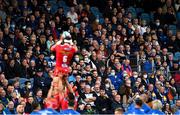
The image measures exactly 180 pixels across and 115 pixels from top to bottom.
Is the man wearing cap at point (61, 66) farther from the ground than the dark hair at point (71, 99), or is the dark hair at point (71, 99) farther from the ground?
the man wearing cap at point (61, 66)

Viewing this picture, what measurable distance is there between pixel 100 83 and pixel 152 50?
3.09 metres

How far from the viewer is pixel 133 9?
25766 millimetres

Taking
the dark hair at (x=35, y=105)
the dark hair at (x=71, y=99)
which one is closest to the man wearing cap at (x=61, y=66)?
the dark hair at (x=71, y=99)

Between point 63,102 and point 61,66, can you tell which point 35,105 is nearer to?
point 63,102

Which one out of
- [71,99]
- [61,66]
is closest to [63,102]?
[71,99]

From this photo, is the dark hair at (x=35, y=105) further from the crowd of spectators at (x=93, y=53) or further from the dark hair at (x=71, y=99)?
the dark hair at (x=71, y=99)

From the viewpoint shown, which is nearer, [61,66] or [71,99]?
[61,66]

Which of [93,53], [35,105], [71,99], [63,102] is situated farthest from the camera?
[93,53]

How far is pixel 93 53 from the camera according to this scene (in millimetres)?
21891

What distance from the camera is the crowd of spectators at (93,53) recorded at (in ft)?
65.4

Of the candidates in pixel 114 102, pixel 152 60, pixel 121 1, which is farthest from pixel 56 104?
pixel 121 1

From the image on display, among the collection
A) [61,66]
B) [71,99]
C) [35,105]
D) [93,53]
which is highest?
[93,53]

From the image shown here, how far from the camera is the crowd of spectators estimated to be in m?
19.9

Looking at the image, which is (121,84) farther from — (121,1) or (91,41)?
(121,1)
